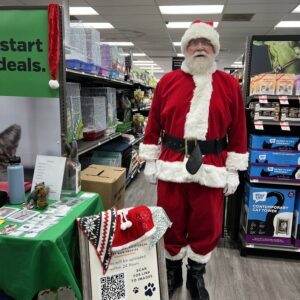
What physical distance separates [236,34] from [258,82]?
A: 684 cm

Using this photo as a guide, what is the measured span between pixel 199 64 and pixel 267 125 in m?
1.18

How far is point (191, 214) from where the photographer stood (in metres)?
2.04

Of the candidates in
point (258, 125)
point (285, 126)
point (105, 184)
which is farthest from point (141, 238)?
point (285, 126)

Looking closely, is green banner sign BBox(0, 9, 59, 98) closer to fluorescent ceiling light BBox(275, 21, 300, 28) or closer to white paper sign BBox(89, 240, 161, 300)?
white paper sign BBox(89, 240, 161, 300)

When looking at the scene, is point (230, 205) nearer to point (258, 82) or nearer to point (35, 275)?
point (258, 82)

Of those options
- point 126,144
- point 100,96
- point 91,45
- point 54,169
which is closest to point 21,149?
point 54,169

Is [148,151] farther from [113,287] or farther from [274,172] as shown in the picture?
[274,172]

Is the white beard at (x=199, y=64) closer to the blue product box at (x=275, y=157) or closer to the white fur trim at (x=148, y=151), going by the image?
the white fur trim at (x=148, y=151)

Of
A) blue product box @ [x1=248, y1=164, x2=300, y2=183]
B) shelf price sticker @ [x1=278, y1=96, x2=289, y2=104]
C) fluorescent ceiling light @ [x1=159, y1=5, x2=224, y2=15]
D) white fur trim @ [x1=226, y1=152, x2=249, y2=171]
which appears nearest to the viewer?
white fur trim @ [x1=226, y1=152, x2=249, y2=171]

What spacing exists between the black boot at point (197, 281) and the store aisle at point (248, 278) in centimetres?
12

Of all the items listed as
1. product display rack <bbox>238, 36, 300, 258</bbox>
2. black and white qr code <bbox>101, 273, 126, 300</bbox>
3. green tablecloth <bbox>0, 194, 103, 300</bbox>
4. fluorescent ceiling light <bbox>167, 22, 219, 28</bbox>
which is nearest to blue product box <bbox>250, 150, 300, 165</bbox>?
product display rack <bbox>238, 36, 300, 258</bbox>

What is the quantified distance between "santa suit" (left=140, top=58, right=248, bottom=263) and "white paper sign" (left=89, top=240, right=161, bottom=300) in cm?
43

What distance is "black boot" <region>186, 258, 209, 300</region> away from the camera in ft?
6.91

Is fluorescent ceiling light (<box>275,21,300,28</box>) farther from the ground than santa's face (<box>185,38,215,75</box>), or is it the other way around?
fluorescent ceiling light (<box>275,21,300,28</box>)
